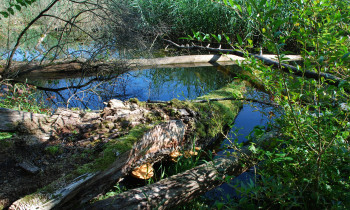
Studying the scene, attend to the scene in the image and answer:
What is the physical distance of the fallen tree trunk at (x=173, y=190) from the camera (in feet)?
6.26

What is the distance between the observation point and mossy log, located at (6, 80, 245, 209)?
1855 millimetres

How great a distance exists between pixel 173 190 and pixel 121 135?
79cm

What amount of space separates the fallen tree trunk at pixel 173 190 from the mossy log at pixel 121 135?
0.23m

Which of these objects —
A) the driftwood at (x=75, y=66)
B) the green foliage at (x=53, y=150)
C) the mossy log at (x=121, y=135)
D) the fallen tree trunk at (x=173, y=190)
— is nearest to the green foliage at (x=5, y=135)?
the mossy log at (x=121, y=135)

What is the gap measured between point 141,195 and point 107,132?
86 cm

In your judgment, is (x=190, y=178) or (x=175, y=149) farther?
(x=175, y=149)

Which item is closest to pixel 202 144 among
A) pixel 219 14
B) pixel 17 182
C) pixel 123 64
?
pixel 17 182

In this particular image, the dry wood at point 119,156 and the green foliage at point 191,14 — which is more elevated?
the green foliage at point 191,14

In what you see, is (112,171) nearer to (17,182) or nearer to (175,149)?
(17,182)

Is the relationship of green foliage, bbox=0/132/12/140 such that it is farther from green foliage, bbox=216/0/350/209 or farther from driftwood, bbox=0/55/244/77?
driftwood, bbox=0/55/244/77

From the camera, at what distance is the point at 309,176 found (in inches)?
63.8

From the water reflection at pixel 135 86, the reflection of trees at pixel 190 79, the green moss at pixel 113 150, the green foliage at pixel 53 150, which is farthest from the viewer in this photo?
the reflection of trees at pixel 190 79

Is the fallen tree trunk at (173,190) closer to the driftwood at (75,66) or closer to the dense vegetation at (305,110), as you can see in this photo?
the dense vegetation at (305,110)

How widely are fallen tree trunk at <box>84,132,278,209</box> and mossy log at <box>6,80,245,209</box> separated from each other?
0.74 ft
